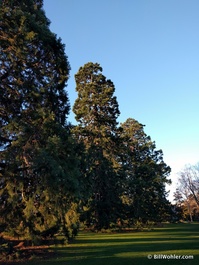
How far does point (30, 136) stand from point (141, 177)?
86.5ft

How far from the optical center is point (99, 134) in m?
27.0

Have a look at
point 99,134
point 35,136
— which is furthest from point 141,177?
point 35,136

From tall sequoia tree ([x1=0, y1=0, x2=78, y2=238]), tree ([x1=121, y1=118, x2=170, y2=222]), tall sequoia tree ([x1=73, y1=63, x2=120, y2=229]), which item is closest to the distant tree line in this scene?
tall sequoia tree ([x1=0, y1=0, x2=78, y2=238])

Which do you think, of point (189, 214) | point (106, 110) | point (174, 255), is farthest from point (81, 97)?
point (189, 214)

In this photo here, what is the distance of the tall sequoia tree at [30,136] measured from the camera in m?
10.3

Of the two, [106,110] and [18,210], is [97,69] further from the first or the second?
[18,210]

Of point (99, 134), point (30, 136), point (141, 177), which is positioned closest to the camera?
point (30, 136)

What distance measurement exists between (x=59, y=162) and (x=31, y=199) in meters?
1.76

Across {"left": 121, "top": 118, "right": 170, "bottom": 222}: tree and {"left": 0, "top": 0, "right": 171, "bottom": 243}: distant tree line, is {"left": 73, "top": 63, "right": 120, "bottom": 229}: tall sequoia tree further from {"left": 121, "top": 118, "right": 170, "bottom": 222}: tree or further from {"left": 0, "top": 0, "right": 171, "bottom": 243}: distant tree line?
{"left": 0, "top": 0, "right": 171, "bottom": 243}: distant tree line

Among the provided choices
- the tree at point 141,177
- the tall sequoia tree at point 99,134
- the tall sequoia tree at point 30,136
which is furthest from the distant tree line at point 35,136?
the tree at point 141,177

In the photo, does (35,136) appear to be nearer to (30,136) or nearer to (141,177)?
(30,136)

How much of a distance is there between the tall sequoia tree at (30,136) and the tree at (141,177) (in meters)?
18.2

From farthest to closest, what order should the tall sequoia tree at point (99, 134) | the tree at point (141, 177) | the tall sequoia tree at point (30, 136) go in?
1. the tree at point (141, 177)
2. the tall sequoia tree at point (99, 134)
3. the tall sequoia tree at point (30, 136)

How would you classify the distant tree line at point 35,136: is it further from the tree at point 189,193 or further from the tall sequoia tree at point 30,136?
the tree at point 189,193
